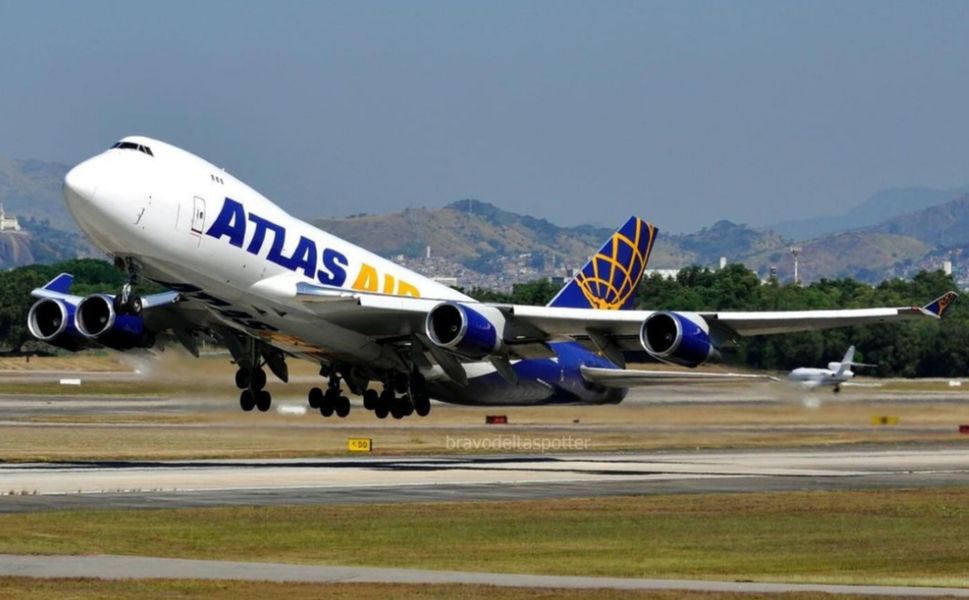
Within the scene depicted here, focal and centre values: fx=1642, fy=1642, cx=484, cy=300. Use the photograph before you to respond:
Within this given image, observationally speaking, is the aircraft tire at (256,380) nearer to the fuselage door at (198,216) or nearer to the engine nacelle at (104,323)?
the engine nacelle at (104,323)

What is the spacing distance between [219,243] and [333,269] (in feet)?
15.8

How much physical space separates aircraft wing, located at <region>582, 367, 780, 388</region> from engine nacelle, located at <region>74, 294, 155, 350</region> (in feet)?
48.4

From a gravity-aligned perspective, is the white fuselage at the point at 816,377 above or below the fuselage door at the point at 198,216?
below

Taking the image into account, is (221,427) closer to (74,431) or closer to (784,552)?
(74,431)

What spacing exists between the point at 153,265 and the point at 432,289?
11.0m

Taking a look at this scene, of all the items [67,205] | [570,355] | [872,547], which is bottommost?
[872,547]

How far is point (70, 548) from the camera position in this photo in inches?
1099

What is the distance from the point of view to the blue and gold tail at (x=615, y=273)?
52.8 metres

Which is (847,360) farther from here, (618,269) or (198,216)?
(198,216)

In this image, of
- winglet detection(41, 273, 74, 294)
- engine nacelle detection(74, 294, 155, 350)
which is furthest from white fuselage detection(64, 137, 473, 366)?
winglet detection(41, 273, 74, 294)

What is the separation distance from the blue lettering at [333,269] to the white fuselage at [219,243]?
3cm

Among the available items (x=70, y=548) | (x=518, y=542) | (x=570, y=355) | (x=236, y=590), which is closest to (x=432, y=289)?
(x=570, y=355)

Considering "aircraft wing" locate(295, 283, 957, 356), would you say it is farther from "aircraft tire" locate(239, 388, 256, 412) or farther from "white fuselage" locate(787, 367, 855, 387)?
"white fuselage" locate(787, 367, 855, 387)

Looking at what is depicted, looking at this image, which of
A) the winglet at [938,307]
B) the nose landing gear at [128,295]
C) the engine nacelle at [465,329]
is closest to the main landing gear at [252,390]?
the engine nacelle at [465,329]
